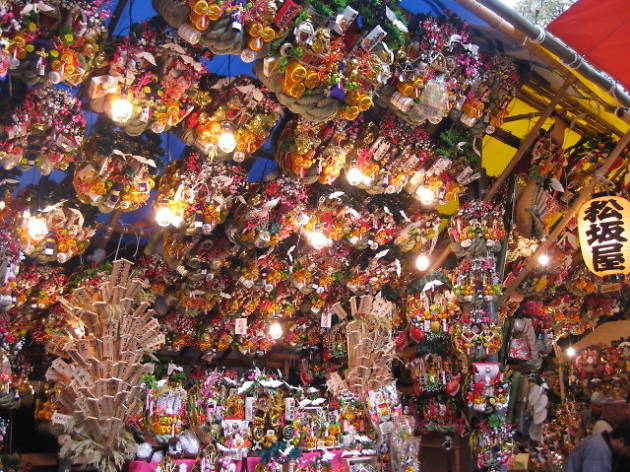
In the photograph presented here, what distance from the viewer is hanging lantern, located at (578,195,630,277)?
581 cm

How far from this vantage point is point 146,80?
4.47 m

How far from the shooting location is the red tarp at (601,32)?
→ 3945 mm

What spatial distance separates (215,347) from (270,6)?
5317mm

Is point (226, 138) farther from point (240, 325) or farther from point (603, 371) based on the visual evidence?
point (603, 371)

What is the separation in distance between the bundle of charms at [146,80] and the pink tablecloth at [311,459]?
11.4ft

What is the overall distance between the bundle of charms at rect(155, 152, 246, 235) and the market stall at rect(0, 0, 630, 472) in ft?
0.07

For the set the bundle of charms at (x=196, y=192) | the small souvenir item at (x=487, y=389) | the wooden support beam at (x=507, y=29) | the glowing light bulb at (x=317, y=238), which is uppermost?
the wooden support beam at (x=507, y=29)

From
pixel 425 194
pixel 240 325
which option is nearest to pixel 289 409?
pixel 240 325

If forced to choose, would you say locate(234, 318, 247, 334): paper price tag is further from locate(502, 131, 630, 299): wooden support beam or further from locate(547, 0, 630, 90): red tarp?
locate(547, 0, 630, 90): red tarp

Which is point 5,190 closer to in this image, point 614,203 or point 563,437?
point 614,203

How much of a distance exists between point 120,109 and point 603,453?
14.8 feet

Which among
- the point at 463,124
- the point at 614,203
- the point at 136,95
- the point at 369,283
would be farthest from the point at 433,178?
the point at 136,95

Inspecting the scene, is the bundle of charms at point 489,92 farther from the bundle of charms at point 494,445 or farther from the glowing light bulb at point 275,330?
the glowing light bulb at point 275,330

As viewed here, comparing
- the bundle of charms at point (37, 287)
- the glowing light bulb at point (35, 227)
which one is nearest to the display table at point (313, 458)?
the bundle of charms at point (37, 287)
